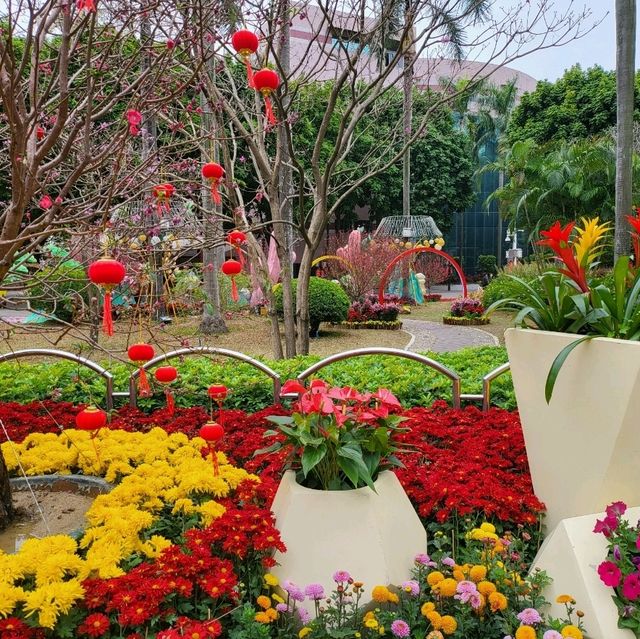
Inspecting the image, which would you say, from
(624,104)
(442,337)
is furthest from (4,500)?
(442,337)

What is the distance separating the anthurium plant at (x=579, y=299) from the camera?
2383mm

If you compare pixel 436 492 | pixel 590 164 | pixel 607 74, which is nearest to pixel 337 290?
pixel 590 164

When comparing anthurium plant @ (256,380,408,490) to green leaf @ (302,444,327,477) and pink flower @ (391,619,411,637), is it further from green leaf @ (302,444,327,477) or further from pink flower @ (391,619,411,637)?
pink flower @ (391,619,411,637)

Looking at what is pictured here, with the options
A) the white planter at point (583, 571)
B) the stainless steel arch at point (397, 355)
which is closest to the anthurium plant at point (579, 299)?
the white planter at point (583, 571)

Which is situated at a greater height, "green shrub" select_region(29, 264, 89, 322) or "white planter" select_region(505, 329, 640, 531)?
"green shrub" select_region(29, 264, 89, 322)

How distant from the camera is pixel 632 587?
5.97ft

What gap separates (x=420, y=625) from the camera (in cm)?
193

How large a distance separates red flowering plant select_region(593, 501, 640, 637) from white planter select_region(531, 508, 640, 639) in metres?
0.03

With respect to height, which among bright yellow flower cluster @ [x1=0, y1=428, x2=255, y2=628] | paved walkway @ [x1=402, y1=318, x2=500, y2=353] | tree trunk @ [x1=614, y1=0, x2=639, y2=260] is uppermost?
tree trunk @ [x1=614, y1=0, x2=639, y2=260]

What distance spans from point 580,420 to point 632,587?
68 cm

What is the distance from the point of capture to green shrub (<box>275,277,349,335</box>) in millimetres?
13297

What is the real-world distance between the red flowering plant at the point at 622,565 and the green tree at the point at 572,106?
23.9 m


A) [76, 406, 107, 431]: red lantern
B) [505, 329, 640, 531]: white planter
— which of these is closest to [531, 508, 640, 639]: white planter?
[505, 329, 640, 531]: white planter

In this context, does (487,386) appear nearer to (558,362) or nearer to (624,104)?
(558,362)
